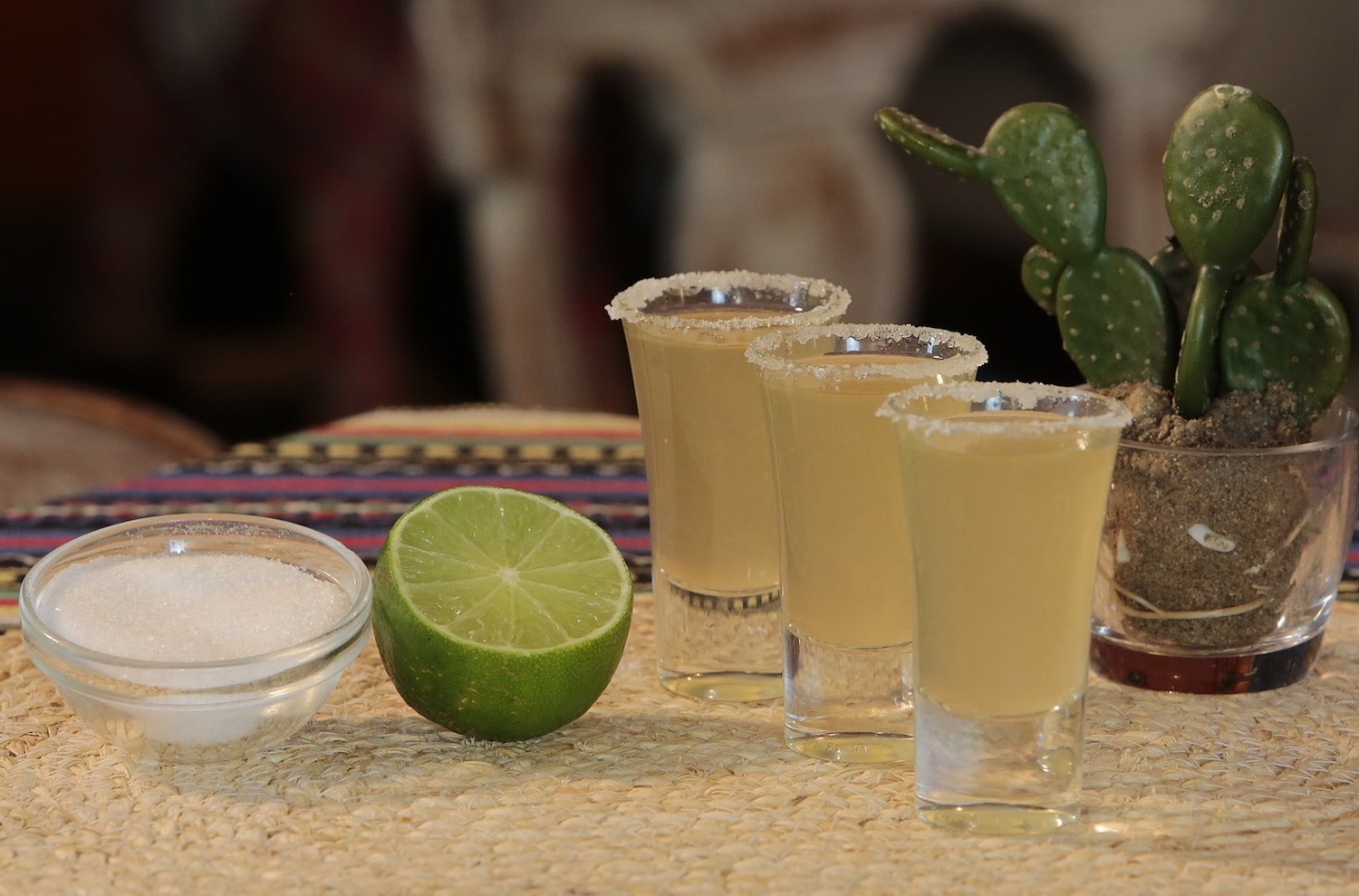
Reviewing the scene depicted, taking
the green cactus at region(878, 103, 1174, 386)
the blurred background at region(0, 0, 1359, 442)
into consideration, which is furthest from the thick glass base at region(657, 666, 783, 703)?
the blurred background at region(0, 0, 1359, 442)

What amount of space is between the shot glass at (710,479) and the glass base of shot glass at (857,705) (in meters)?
0.09

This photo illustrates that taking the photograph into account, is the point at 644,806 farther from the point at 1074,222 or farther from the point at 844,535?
the point at 1074,222

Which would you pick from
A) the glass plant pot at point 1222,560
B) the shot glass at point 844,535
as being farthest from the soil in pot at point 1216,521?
the shot glass at point 844,535

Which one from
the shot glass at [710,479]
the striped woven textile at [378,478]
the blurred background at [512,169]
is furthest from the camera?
the blurred background at [512,169]

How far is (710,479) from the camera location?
3.42ft

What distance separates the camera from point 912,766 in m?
0.94

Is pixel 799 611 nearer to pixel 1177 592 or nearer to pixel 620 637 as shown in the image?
pixel 620 637

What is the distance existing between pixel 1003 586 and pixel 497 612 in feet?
1.03

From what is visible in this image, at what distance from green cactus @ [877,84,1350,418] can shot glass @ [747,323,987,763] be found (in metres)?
0.14

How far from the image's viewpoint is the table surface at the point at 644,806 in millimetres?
814

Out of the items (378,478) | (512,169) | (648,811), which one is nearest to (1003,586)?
(648,811)

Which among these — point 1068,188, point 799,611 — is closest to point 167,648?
point 799,611

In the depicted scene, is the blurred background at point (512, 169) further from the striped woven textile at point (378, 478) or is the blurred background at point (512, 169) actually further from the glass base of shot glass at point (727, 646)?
the glass base of shot glass at point (727, 646)

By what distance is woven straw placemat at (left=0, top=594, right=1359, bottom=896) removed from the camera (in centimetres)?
81
